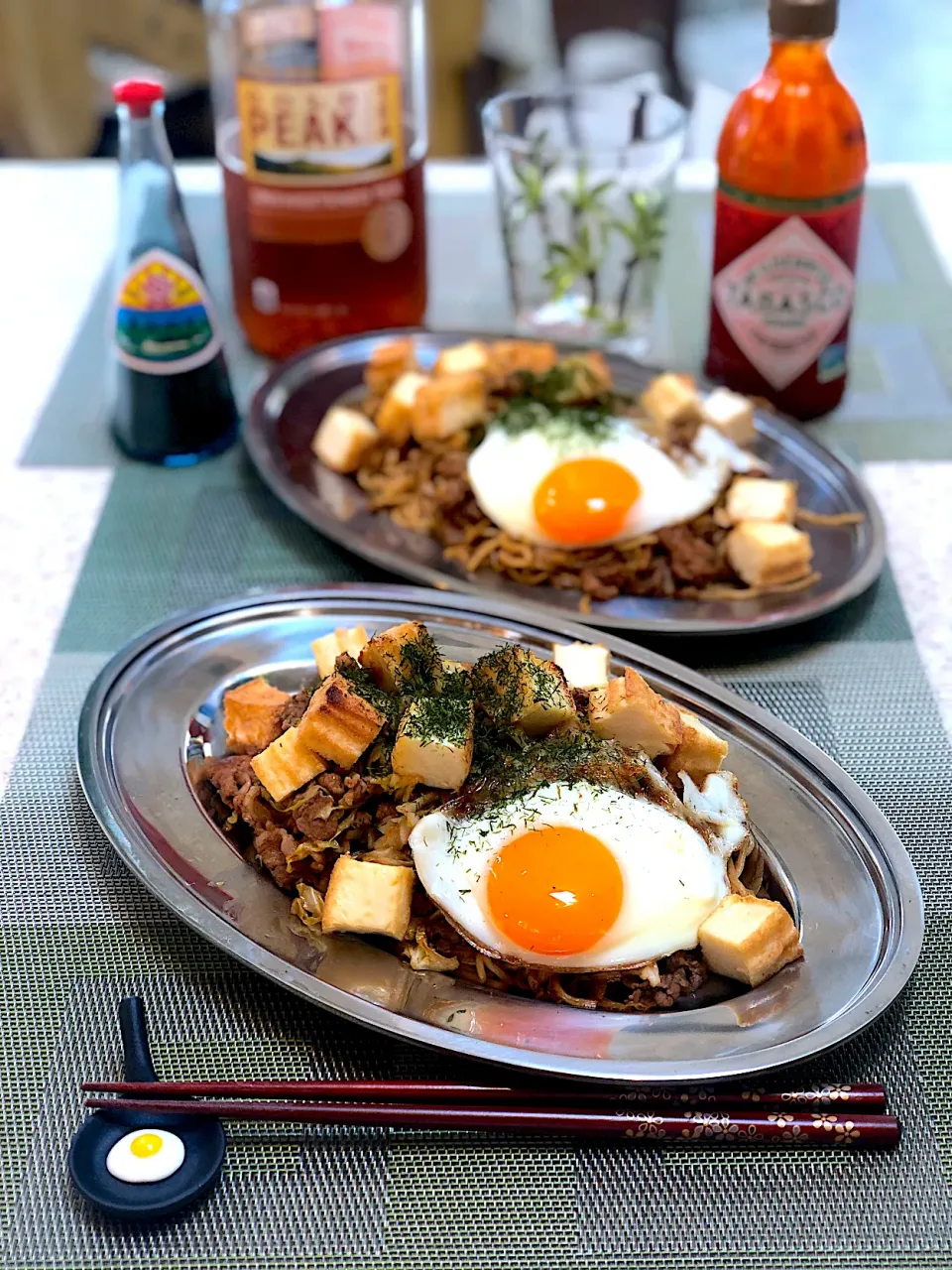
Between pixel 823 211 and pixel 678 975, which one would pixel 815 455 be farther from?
pixel 678 975

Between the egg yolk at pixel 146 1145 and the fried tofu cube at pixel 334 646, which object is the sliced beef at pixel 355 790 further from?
the egg yolk at pixel 146 1145

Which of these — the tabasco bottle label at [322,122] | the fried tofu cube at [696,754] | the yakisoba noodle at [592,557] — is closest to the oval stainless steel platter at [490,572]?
the yakisoba noodle at [592,557]

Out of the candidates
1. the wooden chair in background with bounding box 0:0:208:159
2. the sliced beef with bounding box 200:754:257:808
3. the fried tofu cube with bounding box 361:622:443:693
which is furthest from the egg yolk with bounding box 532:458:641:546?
the wooden chair in background with bounding box 0:0:208:159

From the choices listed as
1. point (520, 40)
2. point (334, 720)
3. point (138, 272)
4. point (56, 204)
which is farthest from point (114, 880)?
point (520, 40)

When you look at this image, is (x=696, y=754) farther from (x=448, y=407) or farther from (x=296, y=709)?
(x=448, y=407)

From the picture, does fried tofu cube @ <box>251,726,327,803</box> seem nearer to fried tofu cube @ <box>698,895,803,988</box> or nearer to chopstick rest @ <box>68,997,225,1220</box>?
chopstick rest @ <box>68,997,225,1220</box>

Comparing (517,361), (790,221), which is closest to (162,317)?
(517,361)

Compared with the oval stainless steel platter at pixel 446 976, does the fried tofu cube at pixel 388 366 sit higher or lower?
higher
